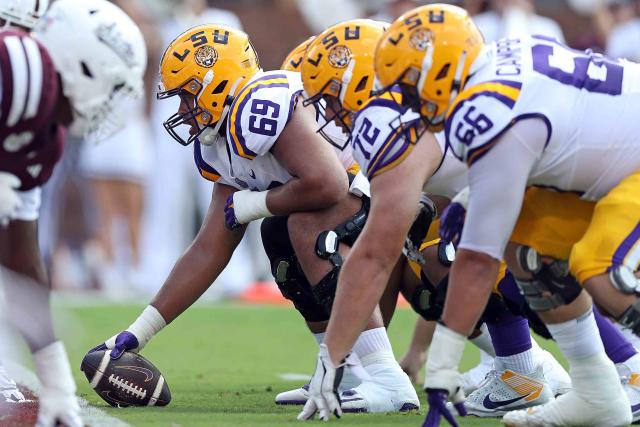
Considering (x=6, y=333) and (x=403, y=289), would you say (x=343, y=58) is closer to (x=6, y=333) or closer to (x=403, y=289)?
(x=403, y=289)

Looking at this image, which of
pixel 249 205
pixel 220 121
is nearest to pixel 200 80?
pixel 220 121

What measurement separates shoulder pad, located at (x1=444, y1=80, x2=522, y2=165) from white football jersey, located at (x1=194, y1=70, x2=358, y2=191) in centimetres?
122

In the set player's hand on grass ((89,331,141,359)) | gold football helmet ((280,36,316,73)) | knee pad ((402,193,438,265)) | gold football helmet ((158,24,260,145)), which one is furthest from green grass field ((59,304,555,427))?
gold football helmet ((280,36,316,73))

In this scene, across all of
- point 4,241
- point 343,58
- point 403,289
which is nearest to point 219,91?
point 343,58

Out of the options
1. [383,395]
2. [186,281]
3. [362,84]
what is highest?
[362,84]

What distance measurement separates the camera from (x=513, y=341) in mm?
5219

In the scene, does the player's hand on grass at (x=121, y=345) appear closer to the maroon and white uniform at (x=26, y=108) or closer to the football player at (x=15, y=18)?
the football player at (x=15, y=18)

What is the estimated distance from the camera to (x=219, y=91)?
5.58m

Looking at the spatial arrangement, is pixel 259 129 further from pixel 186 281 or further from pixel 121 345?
pixel 121 345

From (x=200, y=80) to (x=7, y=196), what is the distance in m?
1.80

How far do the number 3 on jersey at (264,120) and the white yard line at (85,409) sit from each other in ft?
3.98

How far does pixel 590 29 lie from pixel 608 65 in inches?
351

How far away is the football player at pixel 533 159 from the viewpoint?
404 cm

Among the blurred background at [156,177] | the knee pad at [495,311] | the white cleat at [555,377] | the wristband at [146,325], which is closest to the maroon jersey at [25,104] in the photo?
the wristband at [146,325]
